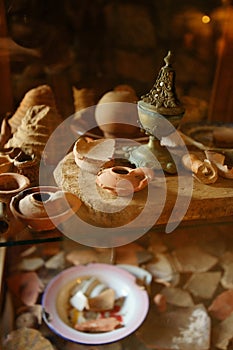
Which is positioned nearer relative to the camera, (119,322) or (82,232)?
(82,232)

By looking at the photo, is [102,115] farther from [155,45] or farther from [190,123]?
[155,45]

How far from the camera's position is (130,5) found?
1.31m

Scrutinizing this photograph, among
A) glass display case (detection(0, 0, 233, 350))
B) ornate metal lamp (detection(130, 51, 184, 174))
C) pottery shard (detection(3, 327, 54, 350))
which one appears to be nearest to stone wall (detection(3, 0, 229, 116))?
glass display case (detection(0, 0, 233, 350))

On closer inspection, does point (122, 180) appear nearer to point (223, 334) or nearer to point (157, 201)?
point (157, 201)

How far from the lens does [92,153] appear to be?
67 cm

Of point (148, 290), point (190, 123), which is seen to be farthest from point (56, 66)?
point (148, 290)

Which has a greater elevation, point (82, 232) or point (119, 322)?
point (82, 232)

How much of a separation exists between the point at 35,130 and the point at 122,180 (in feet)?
0.69

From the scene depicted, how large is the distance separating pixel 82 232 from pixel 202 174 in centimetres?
20

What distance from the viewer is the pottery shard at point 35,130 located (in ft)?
2.31

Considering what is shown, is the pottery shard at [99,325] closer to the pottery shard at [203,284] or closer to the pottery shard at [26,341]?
the pottery shard at [26,341]

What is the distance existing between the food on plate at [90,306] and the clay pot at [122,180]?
44cm

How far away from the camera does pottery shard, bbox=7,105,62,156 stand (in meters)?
0.71

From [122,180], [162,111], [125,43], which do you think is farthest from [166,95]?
[125,43]
